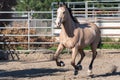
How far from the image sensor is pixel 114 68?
11664mm

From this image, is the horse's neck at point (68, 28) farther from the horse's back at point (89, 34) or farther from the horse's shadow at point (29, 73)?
the horse's shadow at point (29, 73)

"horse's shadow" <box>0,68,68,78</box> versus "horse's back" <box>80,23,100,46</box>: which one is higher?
"horse's back" <box>80,23,100,46</box>

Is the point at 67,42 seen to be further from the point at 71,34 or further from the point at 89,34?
the point at 89,34

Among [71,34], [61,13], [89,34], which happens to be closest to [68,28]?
[71,34]

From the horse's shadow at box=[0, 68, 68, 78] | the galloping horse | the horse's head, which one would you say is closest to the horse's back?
Answer: the galloping horse

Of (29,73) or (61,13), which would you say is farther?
(29,73)

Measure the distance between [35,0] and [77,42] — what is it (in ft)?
89.0

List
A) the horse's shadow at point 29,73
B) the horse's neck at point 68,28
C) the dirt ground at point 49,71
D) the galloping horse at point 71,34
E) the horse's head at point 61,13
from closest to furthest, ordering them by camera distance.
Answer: the horse's head at point 61,13 < the galloping horse at point 71,34 < the horse's neck at point 68,28 < the dirt ground at point 49,71 < the horse's shadow at point 29,73

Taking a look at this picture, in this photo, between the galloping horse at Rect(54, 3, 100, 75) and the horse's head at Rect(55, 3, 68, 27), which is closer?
the horse's head at Rect(55, 3, 68, 27)

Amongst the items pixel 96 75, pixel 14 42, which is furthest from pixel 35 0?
pixel 96 75

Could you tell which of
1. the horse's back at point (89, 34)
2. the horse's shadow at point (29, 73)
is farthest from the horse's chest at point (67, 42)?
the horse's shadow at point (29, 73)

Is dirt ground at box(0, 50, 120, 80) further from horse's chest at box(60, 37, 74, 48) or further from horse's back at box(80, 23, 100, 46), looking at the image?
horse's back at box(80, 23, 100, 46)

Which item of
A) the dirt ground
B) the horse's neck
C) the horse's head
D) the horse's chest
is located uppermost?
the horse's head

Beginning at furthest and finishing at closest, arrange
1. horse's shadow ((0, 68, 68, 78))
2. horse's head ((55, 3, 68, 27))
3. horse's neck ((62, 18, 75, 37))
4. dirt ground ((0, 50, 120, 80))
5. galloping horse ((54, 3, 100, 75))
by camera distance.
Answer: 1. horse's shadow ((0, 68, 68, 78))
2. dirt ground ((0, 50, 120, 80))
3. horse's neck ((62, 18, 75, 37))
4. galloping horse ((54, 3, 100, 75))
5. horse's head ((55, 3, 68, 27))
